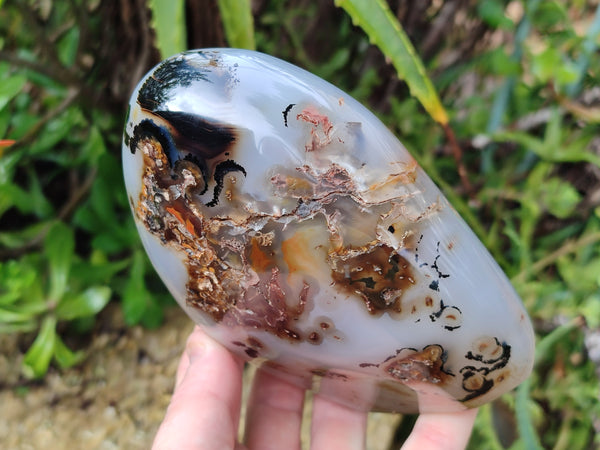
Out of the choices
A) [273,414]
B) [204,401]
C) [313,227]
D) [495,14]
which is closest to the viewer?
[313,227]

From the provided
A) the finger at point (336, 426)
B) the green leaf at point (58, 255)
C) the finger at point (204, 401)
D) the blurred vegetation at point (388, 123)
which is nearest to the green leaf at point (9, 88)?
the blurred vegetation at point (388, 123)

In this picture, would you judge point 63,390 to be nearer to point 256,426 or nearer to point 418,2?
point 256,426

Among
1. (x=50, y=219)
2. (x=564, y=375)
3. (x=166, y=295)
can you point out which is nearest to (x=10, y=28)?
(x=50, y=219)

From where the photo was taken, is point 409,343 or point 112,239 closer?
point 409,343

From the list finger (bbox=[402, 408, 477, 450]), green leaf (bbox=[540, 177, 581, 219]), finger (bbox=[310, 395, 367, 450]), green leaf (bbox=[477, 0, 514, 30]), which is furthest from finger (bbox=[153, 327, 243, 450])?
green leaf (bbox=[477, 0, 514, 30])

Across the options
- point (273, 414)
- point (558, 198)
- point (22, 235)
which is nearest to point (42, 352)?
point (22, 235)

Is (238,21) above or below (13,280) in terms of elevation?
above

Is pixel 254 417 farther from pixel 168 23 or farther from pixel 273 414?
pixel 168 23
